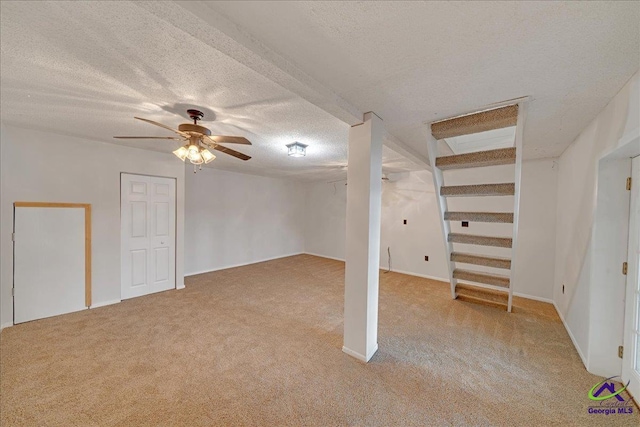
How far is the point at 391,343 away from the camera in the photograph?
248cm

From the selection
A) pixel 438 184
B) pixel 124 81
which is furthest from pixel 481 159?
pixel 124 81

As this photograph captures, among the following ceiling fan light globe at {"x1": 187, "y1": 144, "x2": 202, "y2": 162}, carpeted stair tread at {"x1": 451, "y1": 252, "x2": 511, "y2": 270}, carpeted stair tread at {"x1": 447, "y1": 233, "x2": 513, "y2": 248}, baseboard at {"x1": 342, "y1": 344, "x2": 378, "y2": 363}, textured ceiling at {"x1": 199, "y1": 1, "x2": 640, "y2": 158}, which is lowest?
baseboard at {"x1": 342, "y1": 344, "x2": 378, "y2": 363}

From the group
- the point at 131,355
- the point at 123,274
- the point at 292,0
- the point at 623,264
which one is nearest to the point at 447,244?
the point at 623,264

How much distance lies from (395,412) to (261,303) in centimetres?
233

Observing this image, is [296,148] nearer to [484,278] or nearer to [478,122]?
[478,122]

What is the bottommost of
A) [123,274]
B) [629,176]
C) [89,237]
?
[123,274]

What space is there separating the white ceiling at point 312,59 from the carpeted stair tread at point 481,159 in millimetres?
417

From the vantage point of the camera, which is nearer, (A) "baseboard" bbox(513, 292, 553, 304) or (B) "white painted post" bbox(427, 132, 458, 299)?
(B) "white painted post" bbox(427, 132, 458, 299)

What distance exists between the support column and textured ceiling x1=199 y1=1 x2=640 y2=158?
1.13ft

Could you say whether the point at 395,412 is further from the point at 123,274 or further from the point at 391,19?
the point at 123,274

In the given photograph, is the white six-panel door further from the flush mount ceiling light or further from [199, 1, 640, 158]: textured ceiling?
[199, 1, 640, 158]: textured ceiling

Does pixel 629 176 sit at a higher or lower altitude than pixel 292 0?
lower

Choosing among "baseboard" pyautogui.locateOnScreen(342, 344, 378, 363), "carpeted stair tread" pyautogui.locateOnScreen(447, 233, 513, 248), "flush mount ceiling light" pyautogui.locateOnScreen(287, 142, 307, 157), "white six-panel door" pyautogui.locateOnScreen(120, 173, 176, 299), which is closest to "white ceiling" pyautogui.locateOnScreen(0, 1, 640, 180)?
"flush mount ceiling light" pyautogui.locateOnScreen(287, 142, 307, 157)

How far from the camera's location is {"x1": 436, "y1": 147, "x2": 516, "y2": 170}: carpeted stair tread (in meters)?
2.13
